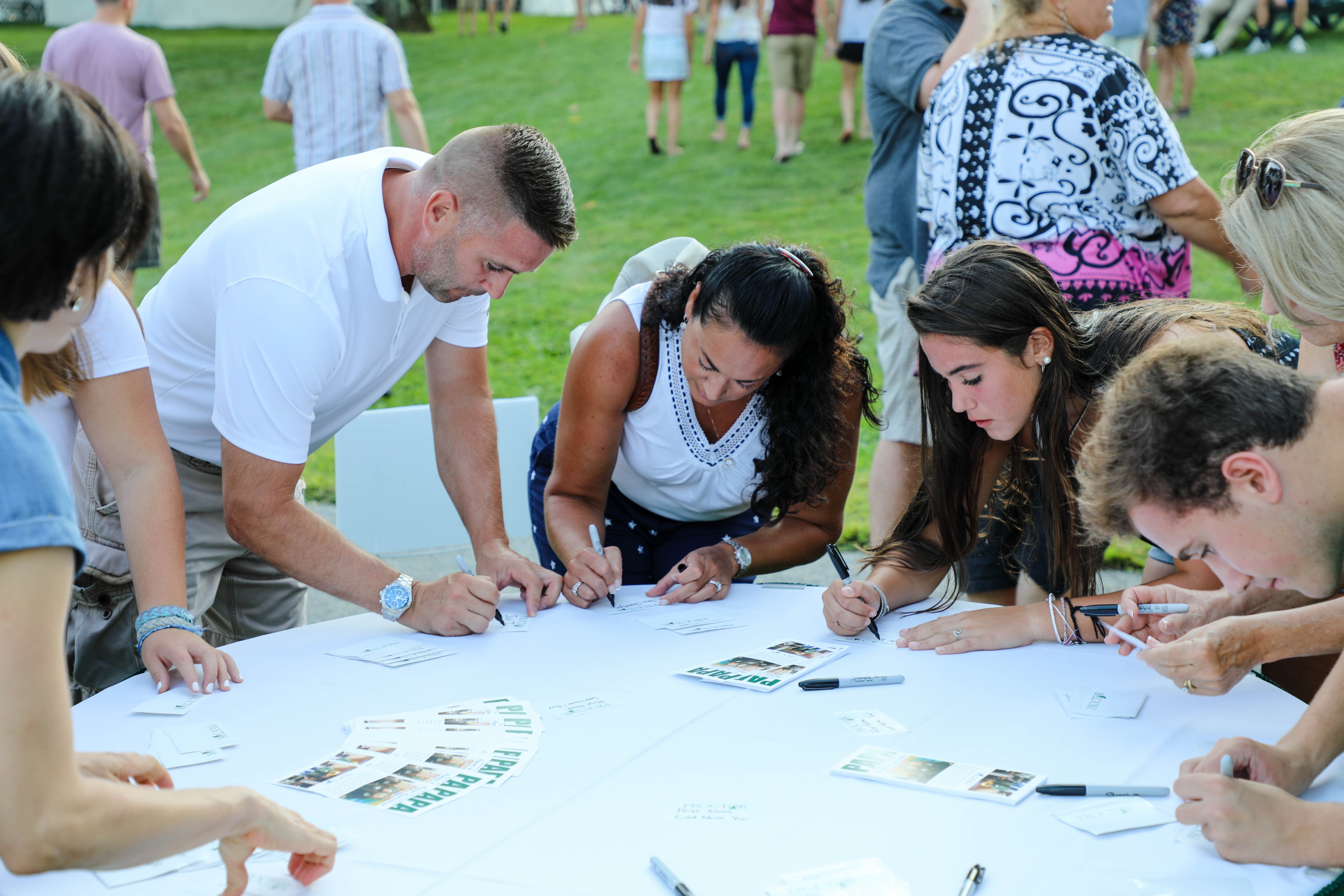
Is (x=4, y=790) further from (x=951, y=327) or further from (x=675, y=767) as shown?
(x=951, y=327)

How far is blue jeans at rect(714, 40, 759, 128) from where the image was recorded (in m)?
10.2

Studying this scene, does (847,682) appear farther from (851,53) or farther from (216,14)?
(216,14)

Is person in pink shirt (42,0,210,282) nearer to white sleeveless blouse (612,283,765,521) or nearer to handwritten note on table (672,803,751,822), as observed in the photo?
white sleeveless blouse (612,283,765,521)

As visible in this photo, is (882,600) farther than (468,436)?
No

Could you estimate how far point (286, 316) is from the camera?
2350mm

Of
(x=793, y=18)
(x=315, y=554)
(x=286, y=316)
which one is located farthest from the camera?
(x=793, y=18)

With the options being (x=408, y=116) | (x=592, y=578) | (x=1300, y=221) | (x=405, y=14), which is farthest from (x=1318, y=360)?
(x=405, y=14)

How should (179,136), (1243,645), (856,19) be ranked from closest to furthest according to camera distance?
(1243,645) → (179,136) → (856,19)

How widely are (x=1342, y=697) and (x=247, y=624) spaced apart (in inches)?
97.3

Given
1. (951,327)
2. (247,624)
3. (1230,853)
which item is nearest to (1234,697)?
(1230,853)

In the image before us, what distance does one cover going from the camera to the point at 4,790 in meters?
1.11

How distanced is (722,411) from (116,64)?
4835 millimetres

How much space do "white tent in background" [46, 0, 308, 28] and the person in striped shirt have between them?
47.8 feet

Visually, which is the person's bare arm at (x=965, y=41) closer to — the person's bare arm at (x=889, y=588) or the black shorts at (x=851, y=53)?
the person's bare arm at (x=889, y=588)
